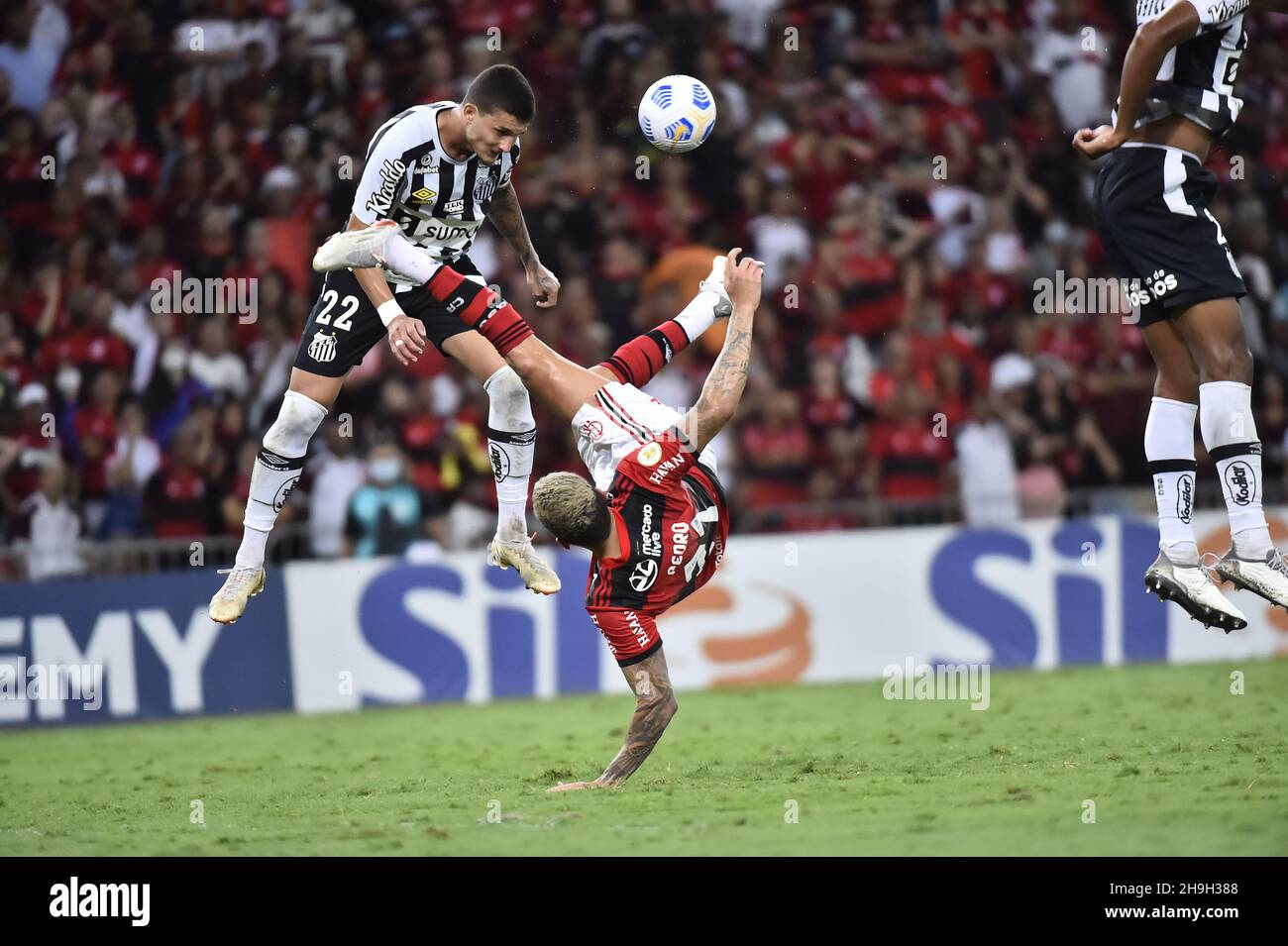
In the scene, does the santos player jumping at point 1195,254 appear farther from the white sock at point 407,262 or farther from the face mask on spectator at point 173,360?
the face mask on spectator at point 173,360

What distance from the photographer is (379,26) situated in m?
19.7

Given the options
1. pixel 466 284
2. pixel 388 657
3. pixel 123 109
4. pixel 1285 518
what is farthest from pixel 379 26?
pixel 1285 518

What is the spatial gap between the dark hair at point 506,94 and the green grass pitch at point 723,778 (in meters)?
4.08

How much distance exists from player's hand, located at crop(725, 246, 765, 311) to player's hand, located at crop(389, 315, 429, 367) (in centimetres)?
192

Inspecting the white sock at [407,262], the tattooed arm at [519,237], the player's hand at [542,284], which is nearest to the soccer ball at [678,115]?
the tattooed arm at [519,237]

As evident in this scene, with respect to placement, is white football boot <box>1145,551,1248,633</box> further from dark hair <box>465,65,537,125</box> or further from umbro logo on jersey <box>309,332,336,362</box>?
umbro logo on jersey <box>309,332,336,362</box>

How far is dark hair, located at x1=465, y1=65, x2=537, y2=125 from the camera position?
408 inches

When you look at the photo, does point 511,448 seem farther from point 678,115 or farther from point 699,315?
point 678,115

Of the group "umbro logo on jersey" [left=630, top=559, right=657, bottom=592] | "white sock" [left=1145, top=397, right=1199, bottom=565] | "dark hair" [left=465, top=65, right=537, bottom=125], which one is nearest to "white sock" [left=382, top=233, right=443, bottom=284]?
"dark hair" [left=465, top=65, right=537, bottom=125]

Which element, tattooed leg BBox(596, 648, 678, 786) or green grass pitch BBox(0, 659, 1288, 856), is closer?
green grass pitch BBox(0, 659, 1288, 856)

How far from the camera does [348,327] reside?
435 inches

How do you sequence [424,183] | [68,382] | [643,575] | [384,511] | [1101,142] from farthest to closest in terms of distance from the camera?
[68,382] < [384,511] < [424,183] < [643,575] < [1101,142]

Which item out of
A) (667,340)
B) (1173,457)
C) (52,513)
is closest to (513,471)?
(667,340)

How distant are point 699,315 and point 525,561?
1.99 meters
